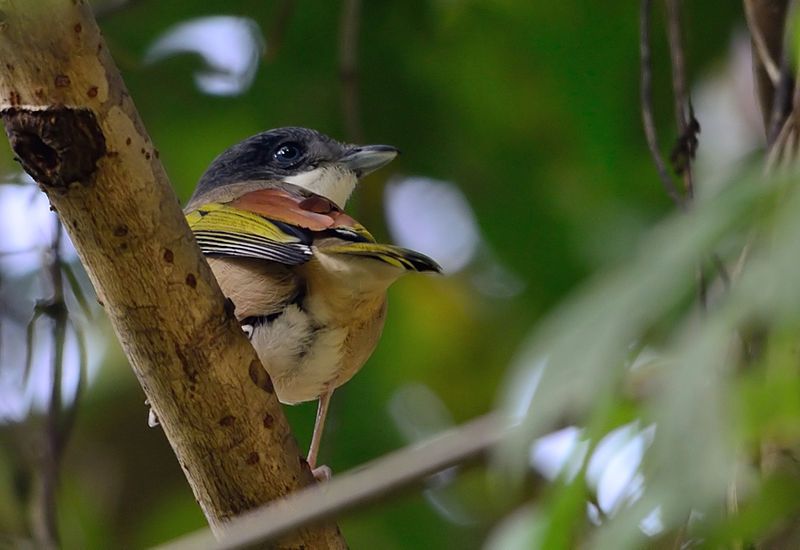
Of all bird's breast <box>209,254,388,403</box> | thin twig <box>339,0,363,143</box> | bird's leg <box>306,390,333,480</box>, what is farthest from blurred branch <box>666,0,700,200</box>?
thin twig <box>339,0,363,143</box>

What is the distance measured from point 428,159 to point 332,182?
0.74m

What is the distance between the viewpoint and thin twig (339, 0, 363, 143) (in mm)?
4656

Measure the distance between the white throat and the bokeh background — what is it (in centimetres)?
26

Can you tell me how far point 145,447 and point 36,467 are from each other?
5.41ft

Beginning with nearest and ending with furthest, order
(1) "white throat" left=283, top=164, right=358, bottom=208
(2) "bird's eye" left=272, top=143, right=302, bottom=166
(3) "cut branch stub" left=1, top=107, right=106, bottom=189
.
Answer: (3) "cut branch stub" left=1, top=107, right=106, bottom=189 → (1) "white throat" left=283, top=164, right=358, bottom=208 → (2) "bird's eye" left=272, top=143, right=302, bottom=166

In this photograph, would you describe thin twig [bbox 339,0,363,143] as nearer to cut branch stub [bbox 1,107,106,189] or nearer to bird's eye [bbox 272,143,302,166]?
bird's eye [bbox 272,143,302,166]

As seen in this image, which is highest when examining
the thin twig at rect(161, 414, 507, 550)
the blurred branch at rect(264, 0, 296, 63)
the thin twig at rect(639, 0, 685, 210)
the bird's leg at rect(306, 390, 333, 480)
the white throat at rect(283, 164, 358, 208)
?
the thin twig at rect(161, 414, 507, 550)

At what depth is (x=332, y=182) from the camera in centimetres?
473

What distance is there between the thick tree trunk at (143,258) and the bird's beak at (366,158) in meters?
2.07

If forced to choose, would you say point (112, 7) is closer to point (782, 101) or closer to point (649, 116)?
point (649, 116)

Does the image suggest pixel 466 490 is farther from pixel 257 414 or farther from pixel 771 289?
pixel 771 289

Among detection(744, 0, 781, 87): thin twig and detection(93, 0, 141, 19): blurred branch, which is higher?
detection(744, 0, 781, 87): thin twig

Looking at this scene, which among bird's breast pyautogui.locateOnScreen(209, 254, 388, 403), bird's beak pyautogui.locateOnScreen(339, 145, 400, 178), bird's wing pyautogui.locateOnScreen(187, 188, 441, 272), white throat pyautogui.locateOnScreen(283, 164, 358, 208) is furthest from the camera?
white throat pyautogui.locateOnScreen(283, 164, 358, 208)

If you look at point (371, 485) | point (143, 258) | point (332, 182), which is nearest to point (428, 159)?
point (332, 182)
